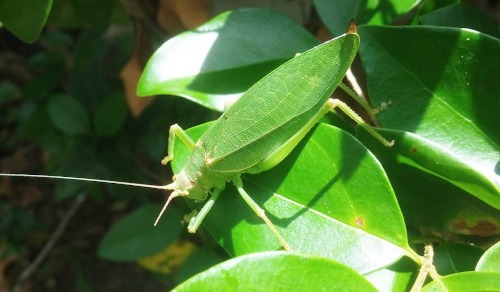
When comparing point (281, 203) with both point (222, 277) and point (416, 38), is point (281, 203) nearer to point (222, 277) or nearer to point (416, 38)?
point (222, 277)

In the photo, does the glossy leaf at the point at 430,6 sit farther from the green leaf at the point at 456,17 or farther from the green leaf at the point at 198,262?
the green leaf at the point at 198,262

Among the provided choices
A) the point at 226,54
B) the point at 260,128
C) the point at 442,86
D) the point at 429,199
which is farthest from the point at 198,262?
the point at 442,86

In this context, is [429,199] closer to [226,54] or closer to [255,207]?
[255,207]

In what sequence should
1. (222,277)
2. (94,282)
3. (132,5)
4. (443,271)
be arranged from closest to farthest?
(222,277) < (443,271) < (132,5) < (94,282)

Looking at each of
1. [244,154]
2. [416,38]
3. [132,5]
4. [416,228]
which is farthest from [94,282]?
[416,38]

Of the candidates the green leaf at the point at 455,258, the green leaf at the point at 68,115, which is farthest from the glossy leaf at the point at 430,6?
the green leaf at the point at 68,115

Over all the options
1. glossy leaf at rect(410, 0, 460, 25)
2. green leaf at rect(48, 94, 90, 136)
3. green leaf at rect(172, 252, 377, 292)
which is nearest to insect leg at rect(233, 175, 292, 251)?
green leaf at rect(172, 252, 377, 292)
